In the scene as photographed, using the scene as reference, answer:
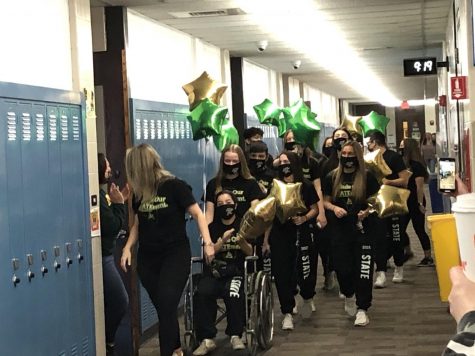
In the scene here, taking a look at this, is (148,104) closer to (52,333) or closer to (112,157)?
(112,157)

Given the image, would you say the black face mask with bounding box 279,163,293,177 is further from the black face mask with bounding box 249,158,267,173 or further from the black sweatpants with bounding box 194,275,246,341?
the black sweatpants with bounding box 194,275,246,341

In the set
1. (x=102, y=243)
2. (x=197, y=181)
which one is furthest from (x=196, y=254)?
(x=102, y=243)

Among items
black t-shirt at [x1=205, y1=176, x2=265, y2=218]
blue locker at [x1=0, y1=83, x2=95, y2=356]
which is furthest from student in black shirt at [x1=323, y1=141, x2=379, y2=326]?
blue locker at [x1=0, y1=83, x2=95, y2=356]

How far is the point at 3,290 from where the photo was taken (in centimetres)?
402

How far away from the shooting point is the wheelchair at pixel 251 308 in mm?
5570

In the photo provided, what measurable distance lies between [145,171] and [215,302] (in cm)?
110

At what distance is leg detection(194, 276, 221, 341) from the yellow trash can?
138 inches

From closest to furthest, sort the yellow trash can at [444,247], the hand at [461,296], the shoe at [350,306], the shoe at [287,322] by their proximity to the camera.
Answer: the hand at [461,296] → the yellow trash can at [444,247] → the shoe at [287,322] → the shoe at [350,306]

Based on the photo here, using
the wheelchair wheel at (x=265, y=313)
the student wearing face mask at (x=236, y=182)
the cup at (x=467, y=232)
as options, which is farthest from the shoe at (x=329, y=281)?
the cup at (x=467, y=232)

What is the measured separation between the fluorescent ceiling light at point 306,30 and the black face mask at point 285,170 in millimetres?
1479

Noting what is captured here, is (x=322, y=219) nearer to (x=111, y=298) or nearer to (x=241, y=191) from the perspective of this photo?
(x=241, y=191)

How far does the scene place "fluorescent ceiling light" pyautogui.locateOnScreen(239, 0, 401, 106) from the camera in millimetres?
7344

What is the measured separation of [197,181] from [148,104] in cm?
146

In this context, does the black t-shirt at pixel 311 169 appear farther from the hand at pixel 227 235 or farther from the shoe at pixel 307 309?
the hand at pixel 227 235
